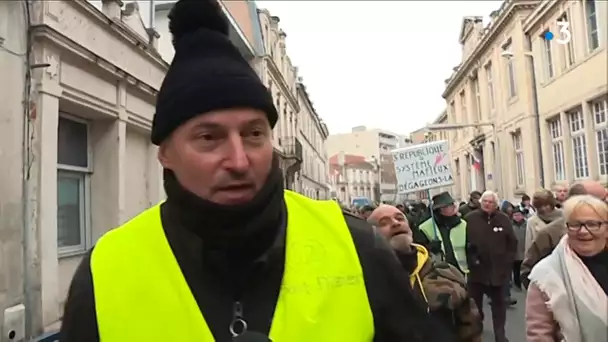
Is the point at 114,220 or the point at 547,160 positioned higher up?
the point at 547,160

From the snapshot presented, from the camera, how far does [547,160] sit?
20000 mm

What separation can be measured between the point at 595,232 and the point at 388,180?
295ft

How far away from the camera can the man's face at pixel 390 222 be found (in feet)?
12.2

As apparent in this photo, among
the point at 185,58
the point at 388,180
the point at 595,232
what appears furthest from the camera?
the point at 388,180

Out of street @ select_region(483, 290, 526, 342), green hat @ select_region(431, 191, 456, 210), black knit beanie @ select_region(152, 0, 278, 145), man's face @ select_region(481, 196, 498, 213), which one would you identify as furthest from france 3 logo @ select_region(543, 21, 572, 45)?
black knit beanie @ select_region(152, 0, 278, 145)

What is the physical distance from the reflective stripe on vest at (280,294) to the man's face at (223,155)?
0.20 metres

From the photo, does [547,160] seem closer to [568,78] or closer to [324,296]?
[568,78]

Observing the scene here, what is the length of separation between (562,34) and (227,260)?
59.9 feet

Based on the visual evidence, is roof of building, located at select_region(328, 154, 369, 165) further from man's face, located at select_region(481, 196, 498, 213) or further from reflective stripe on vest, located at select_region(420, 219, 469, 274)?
reflective stripe on vest, located at select_region(420, 219, 469, 274)

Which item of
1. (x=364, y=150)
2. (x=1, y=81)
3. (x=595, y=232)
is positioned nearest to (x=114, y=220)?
(x=1, y=81)

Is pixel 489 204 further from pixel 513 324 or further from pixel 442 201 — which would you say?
pixel 513 324

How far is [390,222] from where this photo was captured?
148 inches

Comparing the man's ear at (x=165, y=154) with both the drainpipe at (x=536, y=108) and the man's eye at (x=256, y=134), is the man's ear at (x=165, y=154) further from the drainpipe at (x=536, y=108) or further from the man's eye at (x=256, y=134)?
the drainpipe at (x=536, y=108)

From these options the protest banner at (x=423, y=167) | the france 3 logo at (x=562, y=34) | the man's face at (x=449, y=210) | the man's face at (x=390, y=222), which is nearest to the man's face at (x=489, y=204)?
the man's face at (x=449, y=210)
